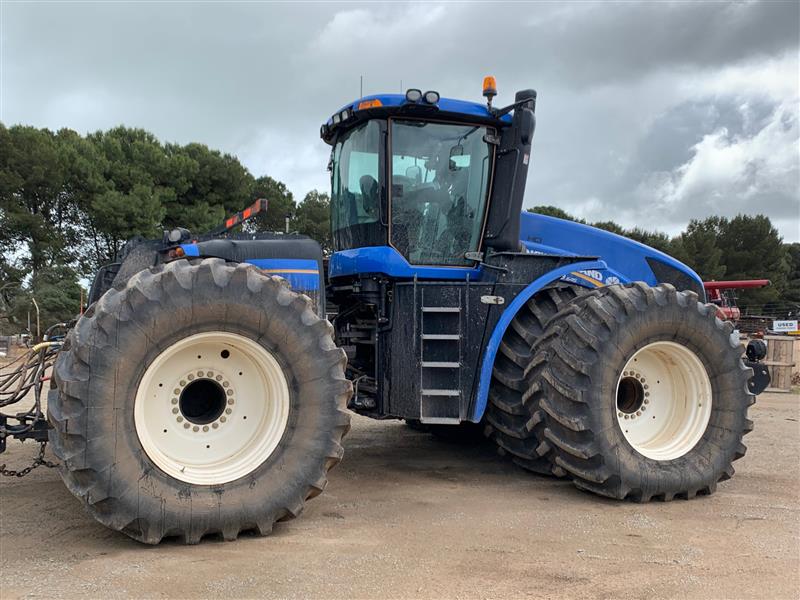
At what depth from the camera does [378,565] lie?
11.1ft

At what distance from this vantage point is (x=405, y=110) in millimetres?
5141

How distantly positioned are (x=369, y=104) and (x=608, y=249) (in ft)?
8.91

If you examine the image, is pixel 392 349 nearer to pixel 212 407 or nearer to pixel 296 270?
pixel 296 270

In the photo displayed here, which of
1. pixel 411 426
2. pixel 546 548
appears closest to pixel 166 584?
pixel 546 548

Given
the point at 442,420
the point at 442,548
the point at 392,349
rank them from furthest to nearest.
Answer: the point at 392,349
the point at 442,420
the point at 442,548

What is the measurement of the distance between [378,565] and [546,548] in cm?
103

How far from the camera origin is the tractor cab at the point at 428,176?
17.0 feet

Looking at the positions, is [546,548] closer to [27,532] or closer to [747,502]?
[747,502]

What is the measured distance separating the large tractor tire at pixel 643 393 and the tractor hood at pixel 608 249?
94 centimetres

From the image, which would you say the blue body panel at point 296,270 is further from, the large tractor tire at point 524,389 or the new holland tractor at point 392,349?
the large tractor tire at point 524,389

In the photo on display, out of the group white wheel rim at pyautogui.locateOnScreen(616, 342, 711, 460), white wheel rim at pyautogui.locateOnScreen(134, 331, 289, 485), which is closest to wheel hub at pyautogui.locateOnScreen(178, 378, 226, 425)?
white wheel rim at pyautogui.locateOnScreen(134, 331, 289, 485)

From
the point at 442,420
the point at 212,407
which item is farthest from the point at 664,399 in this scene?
the point at 212,407

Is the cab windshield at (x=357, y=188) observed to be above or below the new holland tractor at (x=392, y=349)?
above

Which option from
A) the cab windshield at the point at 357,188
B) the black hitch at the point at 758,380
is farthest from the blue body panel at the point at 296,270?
the black hitch at the point at 758,380
